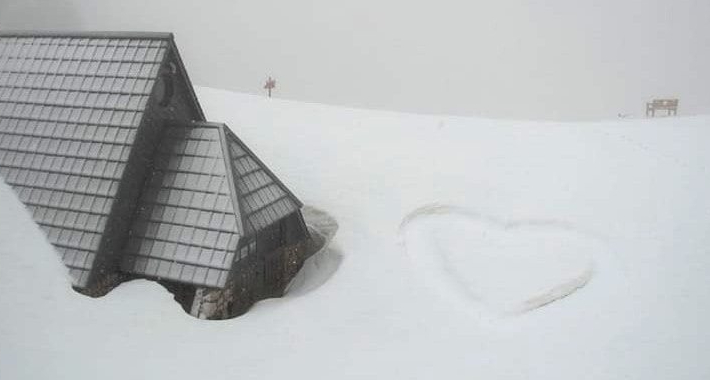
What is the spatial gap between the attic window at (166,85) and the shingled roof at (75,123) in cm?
22

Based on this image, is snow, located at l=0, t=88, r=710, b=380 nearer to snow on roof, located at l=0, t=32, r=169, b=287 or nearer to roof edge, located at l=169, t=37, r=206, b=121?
snow on roof, located at l=0, t=32, r=169, b=287

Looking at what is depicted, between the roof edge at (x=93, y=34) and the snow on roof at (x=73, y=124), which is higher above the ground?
the roof edge at (x=93, y=34)

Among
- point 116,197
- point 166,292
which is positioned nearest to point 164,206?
point 116,197

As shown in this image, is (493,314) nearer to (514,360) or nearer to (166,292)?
(514,360)

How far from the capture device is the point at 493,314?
9.83 metres

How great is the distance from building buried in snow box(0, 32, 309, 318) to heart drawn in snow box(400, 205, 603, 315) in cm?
362

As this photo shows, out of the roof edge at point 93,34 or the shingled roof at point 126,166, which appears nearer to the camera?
the shingled roof at point 126,166

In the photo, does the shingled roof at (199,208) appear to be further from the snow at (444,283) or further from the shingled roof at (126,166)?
the snow at (444,283)

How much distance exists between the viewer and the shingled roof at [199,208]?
8.70 m

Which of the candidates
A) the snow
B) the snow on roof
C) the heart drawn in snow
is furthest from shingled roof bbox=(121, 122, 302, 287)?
the heart drawn in snow

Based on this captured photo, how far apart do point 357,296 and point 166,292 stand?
3.78 meters

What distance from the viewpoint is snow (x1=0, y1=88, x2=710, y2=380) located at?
802cm

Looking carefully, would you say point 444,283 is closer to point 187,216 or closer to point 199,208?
point 199,208

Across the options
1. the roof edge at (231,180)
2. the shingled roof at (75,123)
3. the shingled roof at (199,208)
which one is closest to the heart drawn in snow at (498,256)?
the shingled roof at (199,208)
